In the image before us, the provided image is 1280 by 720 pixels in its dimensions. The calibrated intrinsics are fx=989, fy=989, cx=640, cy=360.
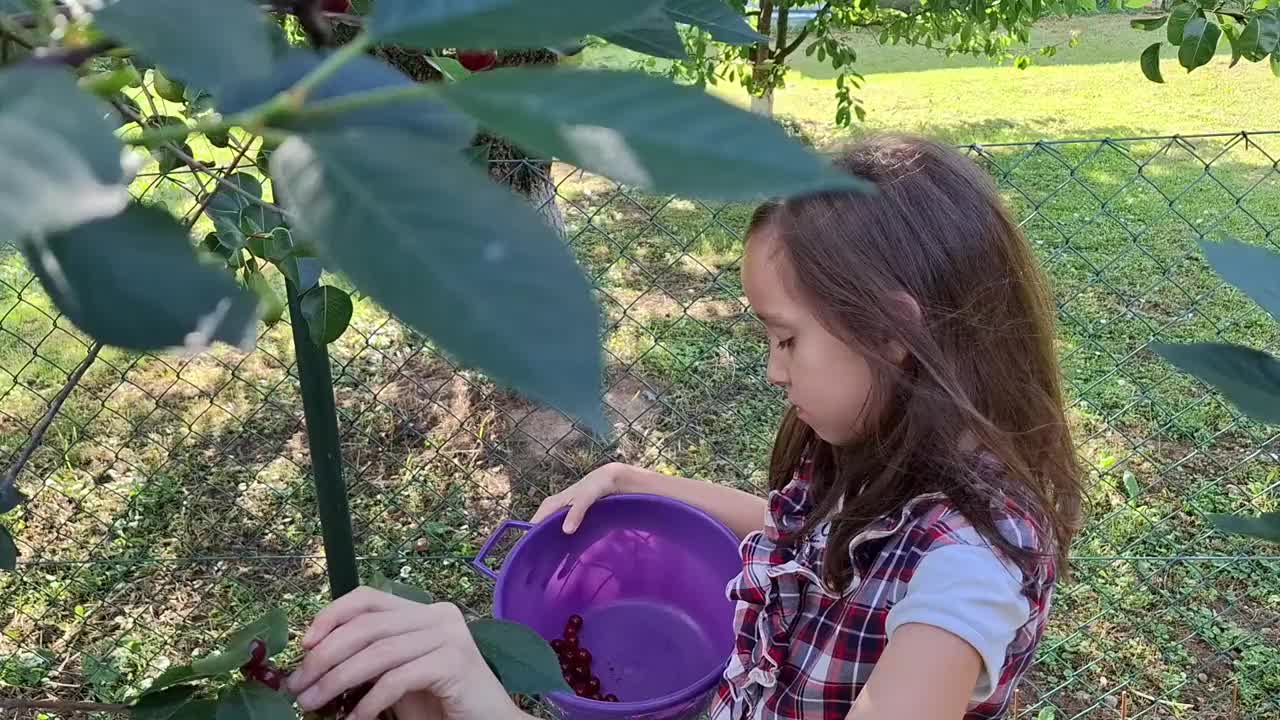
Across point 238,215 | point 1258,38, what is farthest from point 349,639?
point 1258,38

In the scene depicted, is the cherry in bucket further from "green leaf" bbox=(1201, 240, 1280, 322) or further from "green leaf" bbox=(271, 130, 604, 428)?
"green leaf" bbox=(271, 130, 604, 428)

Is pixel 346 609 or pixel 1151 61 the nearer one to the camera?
pixel 346 609

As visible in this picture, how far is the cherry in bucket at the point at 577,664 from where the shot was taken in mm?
1590

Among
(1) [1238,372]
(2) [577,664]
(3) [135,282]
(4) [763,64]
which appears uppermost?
(4) [763,64]

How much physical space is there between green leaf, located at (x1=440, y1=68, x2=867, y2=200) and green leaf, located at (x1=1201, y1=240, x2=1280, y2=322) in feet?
0.80

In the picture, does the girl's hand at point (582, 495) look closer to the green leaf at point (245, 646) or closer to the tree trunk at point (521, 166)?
the tree trunk at point (521, 166)

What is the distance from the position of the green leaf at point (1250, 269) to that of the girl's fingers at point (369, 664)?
0.72 m

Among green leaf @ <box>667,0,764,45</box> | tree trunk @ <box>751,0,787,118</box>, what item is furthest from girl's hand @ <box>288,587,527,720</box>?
tree trunk @ <box>751,0,787,118</box>

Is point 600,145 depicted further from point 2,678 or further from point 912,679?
point 2,678

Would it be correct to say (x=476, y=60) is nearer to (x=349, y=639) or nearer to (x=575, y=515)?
(x=349, y=639)

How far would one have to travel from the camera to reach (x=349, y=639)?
2.87ft

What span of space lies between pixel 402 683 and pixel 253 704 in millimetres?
191

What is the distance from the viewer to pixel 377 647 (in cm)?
88

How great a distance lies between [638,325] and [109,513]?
162 centimetres
